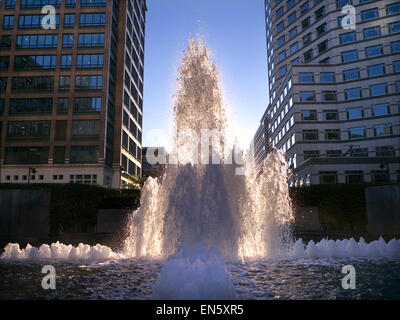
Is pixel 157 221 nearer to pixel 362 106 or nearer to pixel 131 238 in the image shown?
pixel 131 238

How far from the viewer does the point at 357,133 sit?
4025cm

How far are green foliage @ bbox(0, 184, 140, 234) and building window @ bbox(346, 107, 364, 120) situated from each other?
33.7 meters

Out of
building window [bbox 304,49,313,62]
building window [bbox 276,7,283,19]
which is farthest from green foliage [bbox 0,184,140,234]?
building window [bbox 276,7,283,19]

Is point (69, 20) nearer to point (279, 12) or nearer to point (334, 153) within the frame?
point (279, 12)

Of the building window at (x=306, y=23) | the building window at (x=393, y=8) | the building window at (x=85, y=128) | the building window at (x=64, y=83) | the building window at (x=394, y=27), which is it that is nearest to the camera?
the building window at (x=394, y=27)

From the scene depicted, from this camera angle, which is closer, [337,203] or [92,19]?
[337,203]

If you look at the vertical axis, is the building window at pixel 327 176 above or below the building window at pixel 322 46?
below

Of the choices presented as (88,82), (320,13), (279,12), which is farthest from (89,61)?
(320,13)

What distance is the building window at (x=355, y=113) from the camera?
133ft

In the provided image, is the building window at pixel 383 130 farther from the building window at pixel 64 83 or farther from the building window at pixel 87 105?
the building window at pixel 64 83

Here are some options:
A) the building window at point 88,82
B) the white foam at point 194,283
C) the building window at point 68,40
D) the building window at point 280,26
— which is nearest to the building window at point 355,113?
the building window at point 280,26

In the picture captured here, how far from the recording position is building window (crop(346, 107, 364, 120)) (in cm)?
4056

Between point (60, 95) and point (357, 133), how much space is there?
41137mm

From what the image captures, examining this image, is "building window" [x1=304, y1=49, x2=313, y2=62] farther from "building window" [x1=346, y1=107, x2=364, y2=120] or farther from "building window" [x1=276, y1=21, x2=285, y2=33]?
"building window" [x1=346, y1=107, x2=364, y2=120]
